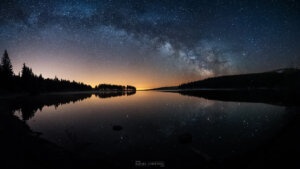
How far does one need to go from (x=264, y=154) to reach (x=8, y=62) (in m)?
125

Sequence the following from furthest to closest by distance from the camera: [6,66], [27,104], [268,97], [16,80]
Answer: [16,80], [6,66], [268,97], [27,104]

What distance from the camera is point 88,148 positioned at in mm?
17141

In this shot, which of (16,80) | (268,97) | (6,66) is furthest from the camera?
(16,80)

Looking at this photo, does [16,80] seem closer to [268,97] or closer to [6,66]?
[6,66]

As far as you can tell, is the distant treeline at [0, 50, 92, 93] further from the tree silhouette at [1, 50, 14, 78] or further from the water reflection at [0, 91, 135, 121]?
the water reflection at [0, 91, 135, 121]

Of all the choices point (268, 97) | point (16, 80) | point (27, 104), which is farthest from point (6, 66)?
point (268, 97)

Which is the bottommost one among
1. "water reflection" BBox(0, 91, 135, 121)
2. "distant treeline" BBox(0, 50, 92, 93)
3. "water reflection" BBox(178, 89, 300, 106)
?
"water reflection" BBox(0, 91, 135, 121)

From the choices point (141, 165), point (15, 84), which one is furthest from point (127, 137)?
point (15, 84)

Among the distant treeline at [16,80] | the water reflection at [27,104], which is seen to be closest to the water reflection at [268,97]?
the water reflection at [27,104]

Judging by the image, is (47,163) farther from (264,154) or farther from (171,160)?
(264,154)

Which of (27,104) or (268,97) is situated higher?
(268,97)

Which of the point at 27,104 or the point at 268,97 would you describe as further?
the point at 268,97

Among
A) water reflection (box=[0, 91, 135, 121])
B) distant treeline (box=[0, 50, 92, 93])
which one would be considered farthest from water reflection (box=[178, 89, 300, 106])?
distant treeline (box=[0, 50, 92, 93])

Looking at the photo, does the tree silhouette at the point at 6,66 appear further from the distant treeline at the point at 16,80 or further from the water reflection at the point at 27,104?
the water reflection at the point at 27,104
